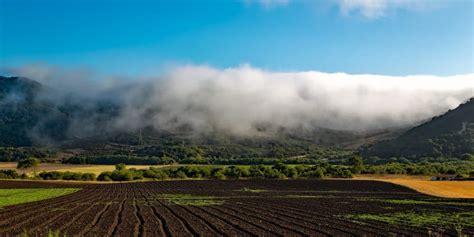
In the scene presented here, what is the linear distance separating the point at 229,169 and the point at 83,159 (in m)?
83.7

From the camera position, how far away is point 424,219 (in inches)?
1364

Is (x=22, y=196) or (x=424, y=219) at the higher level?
(x=424, y=219)

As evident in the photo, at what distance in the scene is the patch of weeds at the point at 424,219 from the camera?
104ft

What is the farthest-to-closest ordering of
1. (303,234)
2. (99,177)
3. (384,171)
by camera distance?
(384,171) → (99,177) → (303,234)

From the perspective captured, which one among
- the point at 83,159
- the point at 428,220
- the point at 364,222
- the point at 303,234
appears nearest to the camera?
the point at 303,234

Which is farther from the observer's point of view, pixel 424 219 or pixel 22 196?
pixel 22 196

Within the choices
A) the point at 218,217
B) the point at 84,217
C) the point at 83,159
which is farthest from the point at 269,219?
the point at 83,159

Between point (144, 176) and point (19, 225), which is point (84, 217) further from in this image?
point (144, 176)

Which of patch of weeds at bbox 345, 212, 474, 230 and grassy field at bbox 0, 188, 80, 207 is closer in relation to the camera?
patch of weeds at bbox 345, 212, 474, 230

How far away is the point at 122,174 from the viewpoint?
131500mm

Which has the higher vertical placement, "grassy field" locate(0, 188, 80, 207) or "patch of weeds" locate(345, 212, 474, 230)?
"patch of weeds" locate(345, 212, 474, 230)

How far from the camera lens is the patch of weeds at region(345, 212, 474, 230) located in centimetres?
3172

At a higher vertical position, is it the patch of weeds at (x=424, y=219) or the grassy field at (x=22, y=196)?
the patch of weeds at (x=424, y=219)

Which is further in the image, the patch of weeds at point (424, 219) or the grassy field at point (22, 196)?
the grassy field at point (22, 196)
